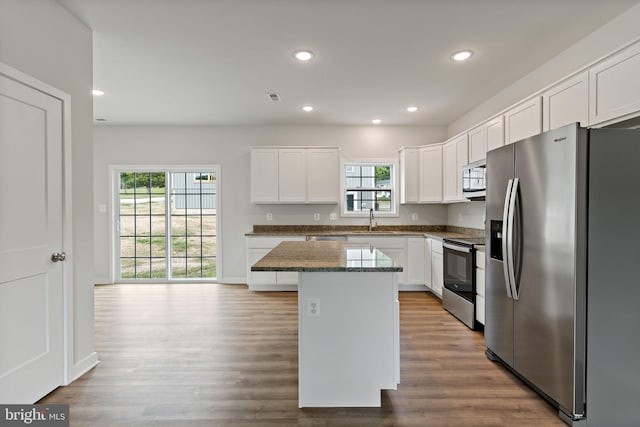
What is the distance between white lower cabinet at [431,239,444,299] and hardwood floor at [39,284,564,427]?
0.48 metres

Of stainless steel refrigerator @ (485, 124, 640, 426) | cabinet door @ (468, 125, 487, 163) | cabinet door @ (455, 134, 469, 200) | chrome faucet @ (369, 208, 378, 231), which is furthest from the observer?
chrome faucet @ (369, 208, 378, 231)

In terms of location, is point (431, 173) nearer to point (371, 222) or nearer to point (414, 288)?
point (371, 222)

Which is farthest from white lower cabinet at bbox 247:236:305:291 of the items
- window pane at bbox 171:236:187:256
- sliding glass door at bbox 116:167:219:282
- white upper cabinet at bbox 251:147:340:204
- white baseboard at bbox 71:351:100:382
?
white baseboard at bbox 71:351:100:382

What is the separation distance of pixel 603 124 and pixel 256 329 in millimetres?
3290

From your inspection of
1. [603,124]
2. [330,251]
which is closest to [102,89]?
[330,251]

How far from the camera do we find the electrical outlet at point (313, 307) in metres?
1.97

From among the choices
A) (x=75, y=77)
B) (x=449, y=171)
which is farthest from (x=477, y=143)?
(x=75, y=77)

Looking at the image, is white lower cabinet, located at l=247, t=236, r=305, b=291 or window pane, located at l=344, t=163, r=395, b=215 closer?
white lower cabinet, located at l=247, t=236, r=305, b=291

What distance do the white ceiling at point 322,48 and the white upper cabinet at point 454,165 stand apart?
1.79 feet

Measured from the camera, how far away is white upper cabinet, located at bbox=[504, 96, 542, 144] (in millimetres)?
2688

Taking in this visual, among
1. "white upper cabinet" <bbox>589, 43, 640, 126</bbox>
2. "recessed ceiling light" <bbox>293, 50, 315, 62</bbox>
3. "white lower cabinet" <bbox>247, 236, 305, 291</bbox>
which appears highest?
"recessed ceiling light" <bbox>293, 50, 315, 62</bbox>

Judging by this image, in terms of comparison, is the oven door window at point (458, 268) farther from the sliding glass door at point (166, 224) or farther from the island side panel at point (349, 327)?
the sliding glass door at point (166, 224)

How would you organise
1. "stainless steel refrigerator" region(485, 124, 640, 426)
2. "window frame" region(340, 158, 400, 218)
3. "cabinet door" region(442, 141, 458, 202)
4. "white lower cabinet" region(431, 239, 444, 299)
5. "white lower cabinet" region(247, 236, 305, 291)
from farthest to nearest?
"window frame" region(340, 158, 400, 218) < "white lower cabinet" region(247, 236, 305, 291) < "cabinet door" region(442, 141, 458, 202) < "white lower cabinet" region(431, 239, 444, 299) < "stainless steel refrigerator" region(485, 124, 640, 426)

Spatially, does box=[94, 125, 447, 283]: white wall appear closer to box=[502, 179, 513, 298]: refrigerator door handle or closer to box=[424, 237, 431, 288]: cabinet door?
box=[424, 237, 431, 288]: cabinet door
